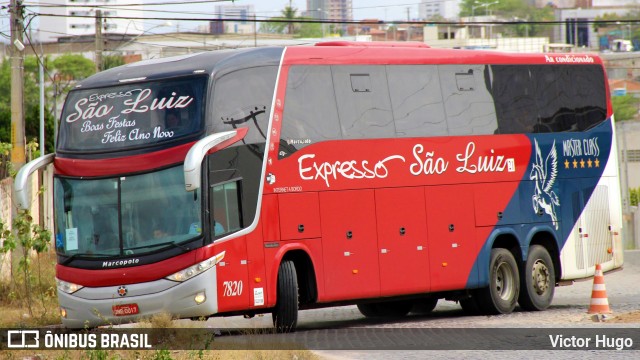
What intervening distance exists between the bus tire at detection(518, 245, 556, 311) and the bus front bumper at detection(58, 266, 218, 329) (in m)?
7.70

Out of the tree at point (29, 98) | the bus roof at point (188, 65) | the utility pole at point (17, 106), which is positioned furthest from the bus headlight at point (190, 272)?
the tree at point (29, 98)

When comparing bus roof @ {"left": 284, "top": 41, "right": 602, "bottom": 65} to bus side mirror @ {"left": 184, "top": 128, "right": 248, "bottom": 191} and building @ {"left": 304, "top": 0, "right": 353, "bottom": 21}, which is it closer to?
bus side mirror @ {"left": 184, "top": 128, "right": 248, "bottom": 191}

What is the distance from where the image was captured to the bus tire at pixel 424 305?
74.1 feet

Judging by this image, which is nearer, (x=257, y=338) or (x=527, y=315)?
(x=257, y=338)

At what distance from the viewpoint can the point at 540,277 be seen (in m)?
22.5

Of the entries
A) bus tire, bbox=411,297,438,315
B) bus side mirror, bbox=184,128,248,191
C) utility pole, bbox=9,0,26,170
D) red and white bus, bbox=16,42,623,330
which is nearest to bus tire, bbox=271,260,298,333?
red and white bus, bbox=16,42,623,330

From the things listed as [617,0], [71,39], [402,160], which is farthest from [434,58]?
[617,0]

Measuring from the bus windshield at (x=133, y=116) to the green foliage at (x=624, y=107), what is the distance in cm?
11271

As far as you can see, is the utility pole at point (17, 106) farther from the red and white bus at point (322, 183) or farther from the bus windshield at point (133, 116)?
the bus windshield at point (133, 116)

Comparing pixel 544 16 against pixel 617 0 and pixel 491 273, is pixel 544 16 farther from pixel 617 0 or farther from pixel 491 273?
pixel 491 273

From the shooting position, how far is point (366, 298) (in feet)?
62.4

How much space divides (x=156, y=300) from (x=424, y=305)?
7803 mm

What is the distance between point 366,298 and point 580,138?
650 cm

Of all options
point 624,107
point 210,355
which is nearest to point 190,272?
point 210,355
